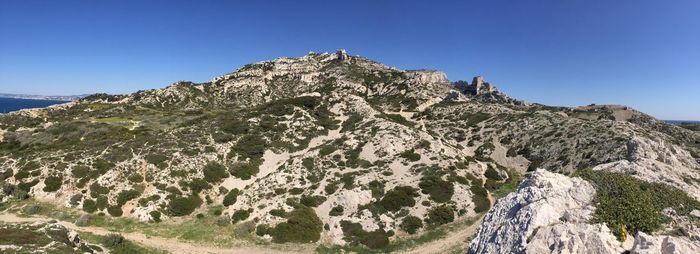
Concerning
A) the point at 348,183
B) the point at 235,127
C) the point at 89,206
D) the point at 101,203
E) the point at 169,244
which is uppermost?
the point at 235,127

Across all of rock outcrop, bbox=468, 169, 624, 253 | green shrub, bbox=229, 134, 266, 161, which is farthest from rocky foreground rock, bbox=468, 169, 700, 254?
green shrub, bbox=229, 134, 266, 161

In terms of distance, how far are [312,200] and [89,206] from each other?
27.8m

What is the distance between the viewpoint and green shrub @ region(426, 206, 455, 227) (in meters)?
44.3

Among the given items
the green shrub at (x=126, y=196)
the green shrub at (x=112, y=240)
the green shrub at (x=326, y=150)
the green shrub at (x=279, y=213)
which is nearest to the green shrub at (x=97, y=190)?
the green shrub at (x=126, y=196)

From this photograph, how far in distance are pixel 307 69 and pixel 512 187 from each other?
139 m

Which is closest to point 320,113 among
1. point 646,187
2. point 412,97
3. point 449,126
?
point 449,126

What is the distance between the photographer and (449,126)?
105000 millimetres

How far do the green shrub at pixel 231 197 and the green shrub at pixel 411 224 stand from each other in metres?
23.6

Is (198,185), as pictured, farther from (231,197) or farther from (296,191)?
(296,191)

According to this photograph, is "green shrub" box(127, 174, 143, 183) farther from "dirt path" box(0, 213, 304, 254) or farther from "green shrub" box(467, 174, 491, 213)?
"green shrub" box(467, 174, 491, 213)

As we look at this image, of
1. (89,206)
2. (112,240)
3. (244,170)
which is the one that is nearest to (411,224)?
(244,170)

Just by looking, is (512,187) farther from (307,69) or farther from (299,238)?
(307,69)

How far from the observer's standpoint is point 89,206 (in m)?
45.6

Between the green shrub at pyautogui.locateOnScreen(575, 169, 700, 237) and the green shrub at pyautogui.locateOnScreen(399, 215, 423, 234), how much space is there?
21216 millimetres
